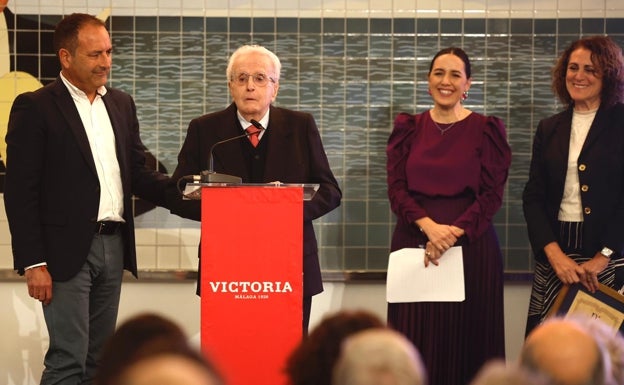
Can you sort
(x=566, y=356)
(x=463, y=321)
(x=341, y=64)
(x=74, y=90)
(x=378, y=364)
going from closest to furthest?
(x=378, y=364), (x=566, y=356), (x=74, y=90), (x=463, y=321), (x=341, y=64)

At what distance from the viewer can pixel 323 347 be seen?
221 centimetres

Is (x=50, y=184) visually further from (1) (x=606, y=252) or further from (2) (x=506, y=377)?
(2) (x=506, y=377)

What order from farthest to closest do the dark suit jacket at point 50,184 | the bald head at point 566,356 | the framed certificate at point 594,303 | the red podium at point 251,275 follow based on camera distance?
the framed certificate at point 594,303, the dark suit jacket at point 50,184, the red podium at point 251,275, the bald head at point 566,356

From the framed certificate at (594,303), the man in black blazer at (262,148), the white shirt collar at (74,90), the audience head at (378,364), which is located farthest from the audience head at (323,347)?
the framed certificate at (594,303)

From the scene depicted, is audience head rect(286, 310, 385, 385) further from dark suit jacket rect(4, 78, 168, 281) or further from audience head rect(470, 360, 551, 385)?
dark suit jacket rect(4, 78, 168, 281)

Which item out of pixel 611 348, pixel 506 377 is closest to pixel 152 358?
pixel 506 377

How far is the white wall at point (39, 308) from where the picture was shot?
213 inches

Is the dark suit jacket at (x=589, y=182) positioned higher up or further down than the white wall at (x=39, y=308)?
higher up

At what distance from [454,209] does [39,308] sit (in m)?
2.28

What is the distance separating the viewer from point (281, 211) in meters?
3.64

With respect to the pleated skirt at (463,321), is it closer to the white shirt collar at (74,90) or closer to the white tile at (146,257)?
the white tile at (146,257)

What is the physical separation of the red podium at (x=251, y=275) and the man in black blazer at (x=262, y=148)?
511mm

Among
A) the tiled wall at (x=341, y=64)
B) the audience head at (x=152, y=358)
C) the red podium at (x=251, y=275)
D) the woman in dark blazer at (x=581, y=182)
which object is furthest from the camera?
the tiled wall at (x=341, y=64)

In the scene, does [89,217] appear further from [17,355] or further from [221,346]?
[17,355]
